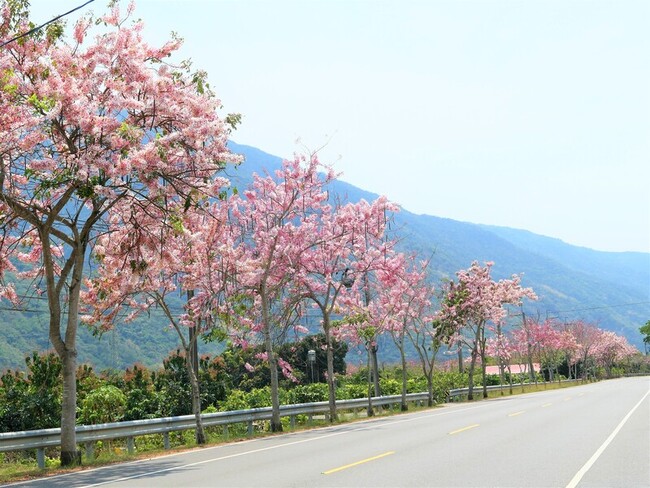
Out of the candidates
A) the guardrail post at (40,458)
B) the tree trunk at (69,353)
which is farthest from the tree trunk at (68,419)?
the guardrail post at (40,458)

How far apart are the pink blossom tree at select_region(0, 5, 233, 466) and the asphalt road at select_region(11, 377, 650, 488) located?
11.5 ft

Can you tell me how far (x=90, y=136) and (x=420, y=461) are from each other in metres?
8.67

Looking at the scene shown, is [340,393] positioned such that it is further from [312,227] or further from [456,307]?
[456,307]

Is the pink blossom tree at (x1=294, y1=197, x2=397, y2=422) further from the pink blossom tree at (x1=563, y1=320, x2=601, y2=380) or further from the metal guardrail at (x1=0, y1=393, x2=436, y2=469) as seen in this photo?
the pink blossom tree at (x1=563, y1=320, x2=601, y2=380)

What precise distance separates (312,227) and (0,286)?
13.1 meters

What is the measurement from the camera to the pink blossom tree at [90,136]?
47.6 ft

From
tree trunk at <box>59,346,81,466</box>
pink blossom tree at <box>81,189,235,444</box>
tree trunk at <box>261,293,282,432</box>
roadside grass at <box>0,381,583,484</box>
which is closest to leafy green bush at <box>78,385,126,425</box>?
roadside grass at <box>0,381,583,484</box>

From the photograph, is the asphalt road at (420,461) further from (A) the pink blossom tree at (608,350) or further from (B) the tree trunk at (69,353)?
(A) the pink blossom tree at (608,350)

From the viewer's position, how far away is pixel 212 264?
2372 cm

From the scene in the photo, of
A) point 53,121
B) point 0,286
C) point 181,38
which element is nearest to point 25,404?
point 0,286

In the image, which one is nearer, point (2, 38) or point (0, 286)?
point (2, 38)

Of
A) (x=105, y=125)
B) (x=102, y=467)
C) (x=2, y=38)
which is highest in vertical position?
(x=2, y=38)

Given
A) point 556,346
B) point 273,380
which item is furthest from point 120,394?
point 556,346

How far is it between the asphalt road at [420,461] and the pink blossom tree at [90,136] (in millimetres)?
3508
